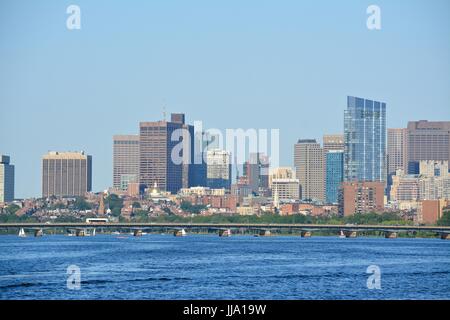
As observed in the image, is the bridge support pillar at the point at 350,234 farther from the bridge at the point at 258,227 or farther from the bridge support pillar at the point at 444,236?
the bridge support pillar at the point at 444,236

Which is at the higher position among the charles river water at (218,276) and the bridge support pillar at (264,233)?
the charles river water at (218,276)

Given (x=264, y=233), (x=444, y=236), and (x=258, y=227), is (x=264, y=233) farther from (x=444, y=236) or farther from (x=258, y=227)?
(x=444, y=236)

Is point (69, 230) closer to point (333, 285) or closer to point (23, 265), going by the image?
point (23, 265)

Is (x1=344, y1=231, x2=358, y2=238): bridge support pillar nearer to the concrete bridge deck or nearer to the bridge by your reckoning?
A: the bridge

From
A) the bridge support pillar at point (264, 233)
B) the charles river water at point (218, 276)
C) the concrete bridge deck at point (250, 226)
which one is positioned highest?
the concrete bridge deck at point (250, 226)

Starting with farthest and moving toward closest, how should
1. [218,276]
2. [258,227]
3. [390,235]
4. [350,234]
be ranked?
1. [258,227]
2. [350,234]
3. [390,235]
4. [218,276]

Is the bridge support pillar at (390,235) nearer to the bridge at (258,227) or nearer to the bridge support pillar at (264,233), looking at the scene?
the bridge at (258,227)

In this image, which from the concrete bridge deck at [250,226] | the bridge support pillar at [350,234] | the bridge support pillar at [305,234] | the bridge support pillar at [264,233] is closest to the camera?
the concrete bridge deck at [250,226]

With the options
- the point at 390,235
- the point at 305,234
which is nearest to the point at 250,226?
the point at 305,234

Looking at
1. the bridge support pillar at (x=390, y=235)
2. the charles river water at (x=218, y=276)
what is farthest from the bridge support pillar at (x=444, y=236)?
the charles river water at (x=218, y=276)

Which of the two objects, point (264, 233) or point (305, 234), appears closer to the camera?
point (305, 234)

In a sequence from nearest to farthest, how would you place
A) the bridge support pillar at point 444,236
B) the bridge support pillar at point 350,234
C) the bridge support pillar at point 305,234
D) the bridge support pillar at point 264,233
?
1. the bridge support pillar at point 444,236
2. the bridge support pillar at point 350,234
3. the bridge support pillar at point 305,234
4. the bridge support pillar at point 264,233

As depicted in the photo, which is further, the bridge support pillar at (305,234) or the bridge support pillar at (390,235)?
the bridge support pillar at (305,234)
